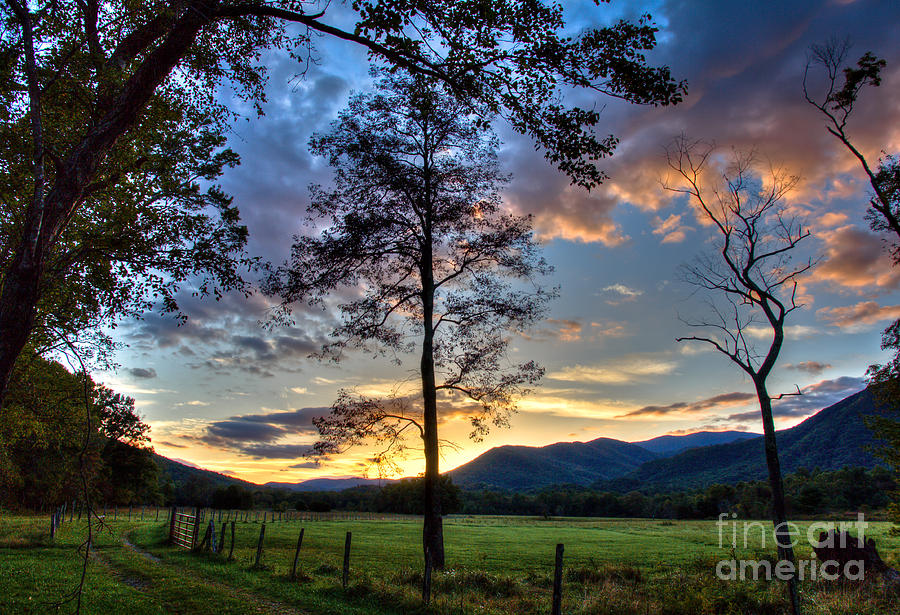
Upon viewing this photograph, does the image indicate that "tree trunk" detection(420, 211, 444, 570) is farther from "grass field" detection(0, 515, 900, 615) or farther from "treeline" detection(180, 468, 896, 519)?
"treeline" detection(180, 468, 896, 519)

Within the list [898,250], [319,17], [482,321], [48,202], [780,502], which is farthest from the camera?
[898,250]

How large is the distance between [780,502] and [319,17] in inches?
658

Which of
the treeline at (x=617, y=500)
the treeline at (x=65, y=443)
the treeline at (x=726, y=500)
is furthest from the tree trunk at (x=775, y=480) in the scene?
the treeline at (x=726, y=500)

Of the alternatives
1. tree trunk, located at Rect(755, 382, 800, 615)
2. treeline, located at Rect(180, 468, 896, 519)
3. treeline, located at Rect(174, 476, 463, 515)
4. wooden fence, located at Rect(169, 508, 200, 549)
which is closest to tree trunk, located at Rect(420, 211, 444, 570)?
tree trunk, located at Rect(755, 382, 800, 615)

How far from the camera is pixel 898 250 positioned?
739 inches

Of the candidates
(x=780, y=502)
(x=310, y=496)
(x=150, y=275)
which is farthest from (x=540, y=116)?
(x=310, y=496)

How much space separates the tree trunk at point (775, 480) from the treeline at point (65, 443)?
15909 millimetres

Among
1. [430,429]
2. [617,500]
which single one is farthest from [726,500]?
[430,429]

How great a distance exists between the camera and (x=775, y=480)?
557 inches

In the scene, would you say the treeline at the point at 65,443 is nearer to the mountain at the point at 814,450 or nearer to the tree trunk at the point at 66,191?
the tree trunk at the point at 66,191

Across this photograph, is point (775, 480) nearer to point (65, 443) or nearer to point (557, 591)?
point (557, 591)

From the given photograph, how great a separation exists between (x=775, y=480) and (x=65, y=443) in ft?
164

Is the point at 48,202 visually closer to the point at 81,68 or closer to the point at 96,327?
the point at 81,68

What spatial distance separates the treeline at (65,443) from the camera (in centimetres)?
1344
